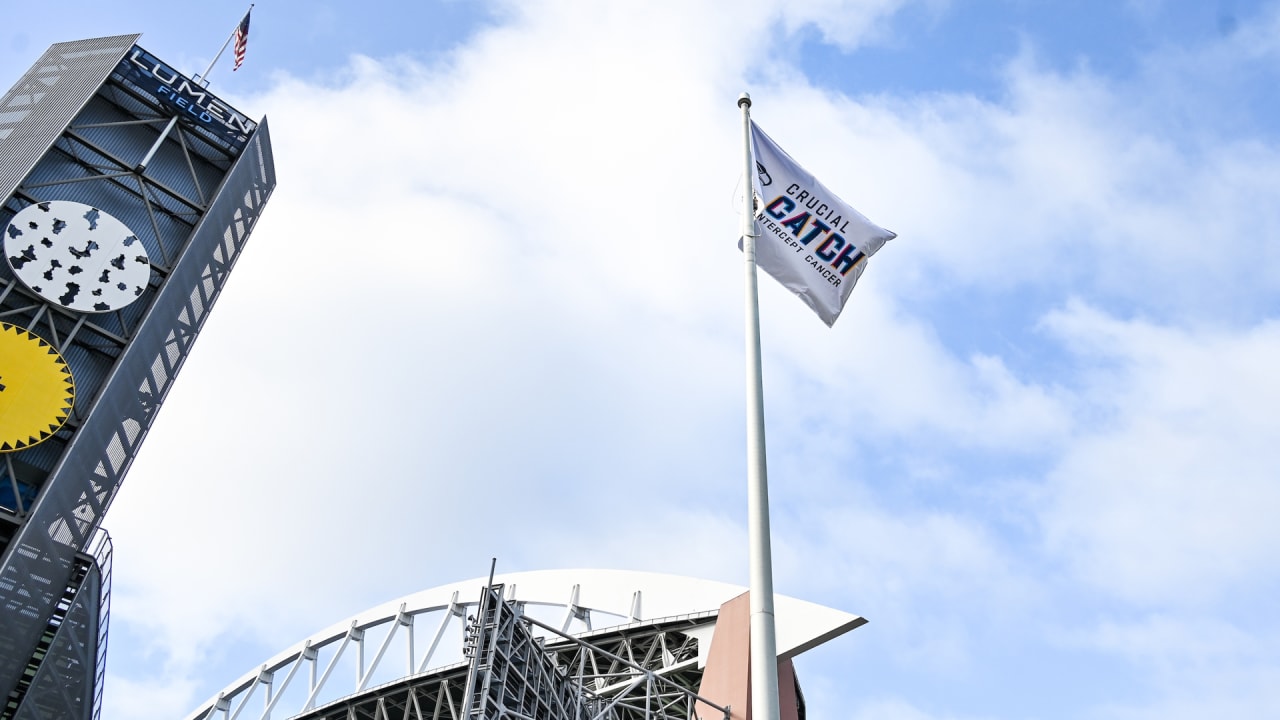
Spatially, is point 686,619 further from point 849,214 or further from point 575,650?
point 849,214

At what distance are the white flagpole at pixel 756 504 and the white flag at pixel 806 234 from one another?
88 cm

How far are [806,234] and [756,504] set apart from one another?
563 cm

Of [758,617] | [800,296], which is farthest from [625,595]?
[758,617]

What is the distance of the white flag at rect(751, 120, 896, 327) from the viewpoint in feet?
55.2

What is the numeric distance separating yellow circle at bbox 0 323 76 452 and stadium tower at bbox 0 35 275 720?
4 centimetres

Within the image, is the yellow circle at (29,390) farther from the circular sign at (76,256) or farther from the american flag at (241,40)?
the american flag at (241,40)

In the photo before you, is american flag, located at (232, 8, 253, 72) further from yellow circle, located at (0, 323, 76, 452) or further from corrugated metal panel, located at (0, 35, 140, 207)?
yellow circle, located at (0, 323, 76, 452)

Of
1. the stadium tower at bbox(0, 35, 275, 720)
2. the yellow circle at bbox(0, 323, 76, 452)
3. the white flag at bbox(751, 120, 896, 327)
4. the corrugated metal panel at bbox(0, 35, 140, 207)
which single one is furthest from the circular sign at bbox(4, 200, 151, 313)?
the white flag at bbox(751, 120, 896, 327)

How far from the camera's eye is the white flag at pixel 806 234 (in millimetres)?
16828

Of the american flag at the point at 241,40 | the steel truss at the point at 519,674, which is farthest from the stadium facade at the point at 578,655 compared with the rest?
the american flag at the point at 241,40

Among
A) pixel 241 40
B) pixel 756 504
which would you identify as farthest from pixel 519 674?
pixel 241 40

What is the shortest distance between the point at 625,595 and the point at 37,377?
975 inches

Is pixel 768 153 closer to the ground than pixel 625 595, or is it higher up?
closer to the ground

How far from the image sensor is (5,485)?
29.2 meters
